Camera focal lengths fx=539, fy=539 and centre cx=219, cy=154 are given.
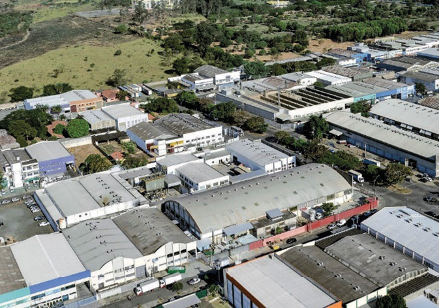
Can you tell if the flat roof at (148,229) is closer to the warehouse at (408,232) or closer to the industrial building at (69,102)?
the warehouse at (408,232)

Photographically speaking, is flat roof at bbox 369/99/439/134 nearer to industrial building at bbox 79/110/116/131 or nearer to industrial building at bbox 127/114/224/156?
industrial building at bbox 127/114/224/156

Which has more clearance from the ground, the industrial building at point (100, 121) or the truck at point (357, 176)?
the industrial building at point (100, 121)

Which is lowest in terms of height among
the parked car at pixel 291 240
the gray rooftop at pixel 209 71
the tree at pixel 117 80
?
the parked car at pixel 291 240

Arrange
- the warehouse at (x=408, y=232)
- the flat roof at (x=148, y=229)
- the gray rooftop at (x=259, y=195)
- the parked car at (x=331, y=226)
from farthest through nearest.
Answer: the parked car at (x=331, y=226) → the gray rooftop at (x=259, y=195) → the flat roof at (x=148, y=229) → the warehouse at (x=408, y=232)

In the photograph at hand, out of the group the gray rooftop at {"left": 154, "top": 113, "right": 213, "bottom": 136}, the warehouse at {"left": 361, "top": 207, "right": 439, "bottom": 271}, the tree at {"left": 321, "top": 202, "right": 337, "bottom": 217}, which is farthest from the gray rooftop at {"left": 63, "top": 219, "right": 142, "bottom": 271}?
the gray rooftop at {"left": 154, "top": 113, "right": 213, "bottom": 136}

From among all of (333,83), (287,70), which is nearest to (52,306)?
(333,83)

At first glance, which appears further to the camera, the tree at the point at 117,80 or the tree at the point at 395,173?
the tree at the point at 117,80

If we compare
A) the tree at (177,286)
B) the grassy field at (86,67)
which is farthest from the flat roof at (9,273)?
the grassy field at (86,67)
